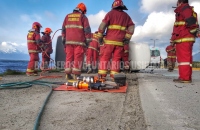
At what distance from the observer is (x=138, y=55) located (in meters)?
8.72

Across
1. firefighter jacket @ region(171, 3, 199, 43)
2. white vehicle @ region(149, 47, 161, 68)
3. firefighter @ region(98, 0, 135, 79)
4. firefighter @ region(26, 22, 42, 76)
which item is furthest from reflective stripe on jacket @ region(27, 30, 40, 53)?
white vehicle @ region(149, 47, 161, 68)

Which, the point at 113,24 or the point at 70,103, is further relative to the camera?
the point at 113,24

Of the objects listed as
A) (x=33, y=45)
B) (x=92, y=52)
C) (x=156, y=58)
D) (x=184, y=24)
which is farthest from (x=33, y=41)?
(x=156, y=58)

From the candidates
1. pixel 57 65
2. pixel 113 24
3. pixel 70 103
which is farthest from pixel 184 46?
pixel 57 65

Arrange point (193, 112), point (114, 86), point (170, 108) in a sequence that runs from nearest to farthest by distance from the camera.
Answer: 1. point (193, 112)
2. point (170, 108)
3. point (114, 86)

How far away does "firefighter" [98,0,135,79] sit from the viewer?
4.67 meters

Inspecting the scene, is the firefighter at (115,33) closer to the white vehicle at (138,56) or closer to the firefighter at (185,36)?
the firefighter at (185,36)

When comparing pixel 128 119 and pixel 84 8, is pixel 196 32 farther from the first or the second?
pixel 128 119

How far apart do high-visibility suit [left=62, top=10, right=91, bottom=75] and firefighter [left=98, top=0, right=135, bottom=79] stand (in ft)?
2.48

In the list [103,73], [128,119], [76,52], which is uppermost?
[76,52]

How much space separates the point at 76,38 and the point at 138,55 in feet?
13.7

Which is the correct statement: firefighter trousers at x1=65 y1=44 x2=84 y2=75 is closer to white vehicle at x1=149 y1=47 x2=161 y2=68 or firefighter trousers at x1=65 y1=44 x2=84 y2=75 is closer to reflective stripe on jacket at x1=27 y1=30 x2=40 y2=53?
reflective stripe on jacket at x1=27 y1=30 x2=40 y2=53

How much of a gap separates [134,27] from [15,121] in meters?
3.88

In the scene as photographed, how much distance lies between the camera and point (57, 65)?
944 cm
